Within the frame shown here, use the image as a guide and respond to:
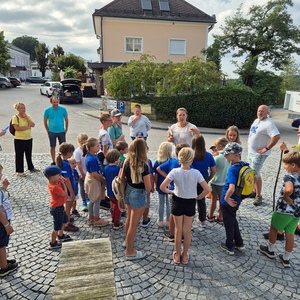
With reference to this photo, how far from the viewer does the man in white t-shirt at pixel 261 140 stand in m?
4.78

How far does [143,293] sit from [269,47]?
21.2 metres

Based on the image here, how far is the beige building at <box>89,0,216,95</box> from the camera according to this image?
25.3m

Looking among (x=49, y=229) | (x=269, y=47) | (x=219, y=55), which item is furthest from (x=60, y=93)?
(x=49, y=229)

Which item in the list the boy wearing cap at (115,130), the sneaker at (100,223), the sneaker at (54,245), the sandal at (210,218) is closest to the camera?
the sneaker at (54,245)

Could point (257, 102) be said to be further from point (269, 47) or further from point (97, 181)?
point (97, 181)

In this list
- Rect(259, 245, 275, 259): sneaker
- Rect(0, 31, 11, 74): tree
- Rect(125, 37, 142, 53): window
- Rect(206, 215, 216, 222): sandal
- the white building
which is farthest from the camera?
the white building

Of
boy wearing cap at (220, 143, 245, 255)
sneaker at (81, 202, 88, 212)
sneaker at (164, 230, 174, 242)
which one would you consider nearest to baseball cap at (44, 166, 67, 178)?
sneaker at (81, 202, 88, 212)

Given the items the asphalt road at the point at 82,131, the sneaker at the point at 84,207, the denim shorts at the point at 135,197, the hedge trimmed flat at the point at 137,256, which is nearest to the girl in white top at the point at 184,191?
the denim shorts at the point at 135,197

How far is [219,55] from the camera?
69.2ft

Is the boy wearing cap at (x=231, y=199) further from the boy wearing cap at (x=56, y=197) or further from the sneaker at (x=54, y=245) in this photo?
the sneaker at (x=54, y=245)

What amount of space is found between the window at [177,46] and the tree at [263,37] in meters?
7.09

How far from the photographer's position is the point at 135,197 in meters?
3.25

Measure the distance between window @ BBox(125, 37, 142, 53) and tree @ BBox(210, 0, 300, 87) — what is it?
29.4 ft

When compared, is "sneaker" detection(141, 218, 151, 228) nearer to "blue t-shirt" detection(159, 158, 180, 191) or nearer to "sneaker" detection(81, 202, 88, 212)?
"blue t-shirt" detection(159, 158, 180, 191)
